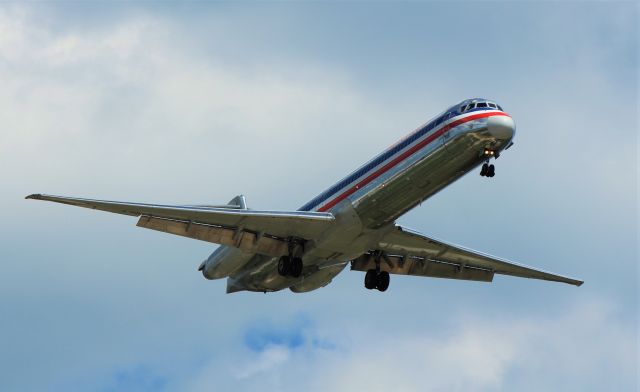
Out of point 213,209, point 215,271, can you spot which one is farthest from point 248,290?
point 213,209

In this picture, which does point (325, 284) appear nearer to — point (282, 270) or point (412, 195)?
point (282, 270)

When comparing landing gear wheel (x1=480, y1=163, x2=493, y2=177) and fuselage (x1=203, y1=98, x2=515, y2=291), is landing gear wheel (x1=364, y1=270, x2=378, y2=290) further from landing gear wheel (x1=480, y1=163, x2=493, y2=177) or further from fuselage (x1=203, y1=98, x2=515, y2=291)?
landing gear wheel (x1=480, y1=163, x2=493, y2=177)

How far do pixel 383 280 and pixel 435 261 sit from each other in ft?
11.7

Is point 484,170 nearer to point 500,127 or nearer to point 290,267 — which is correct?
point 500,127

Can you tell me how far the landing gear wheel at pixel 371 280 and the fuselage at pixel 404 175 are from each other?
8.79ft

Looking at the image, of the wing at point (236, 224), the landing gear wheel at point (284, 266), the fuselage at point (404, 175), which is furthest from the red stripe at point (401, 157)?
the landing gear wheel at point (284, 266)

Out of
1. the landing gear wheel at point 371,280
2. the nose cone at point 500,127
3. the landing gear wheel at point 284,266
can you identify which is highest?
the nose cone at point 500,127

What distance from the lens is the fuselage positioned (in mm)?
52562

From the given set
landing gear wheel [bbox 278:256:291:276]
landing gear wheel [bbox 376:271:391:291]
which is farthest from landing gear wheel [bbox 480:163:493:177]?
landing gear wheel [bbox 376:271:391:291]

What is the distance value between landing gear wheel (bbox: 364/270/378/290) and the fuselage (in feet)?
8.79

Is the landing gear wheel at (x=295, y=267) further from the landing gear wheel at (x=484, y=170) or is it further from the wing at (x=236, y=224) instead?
the landing gear wheel at (x=484, y=170)

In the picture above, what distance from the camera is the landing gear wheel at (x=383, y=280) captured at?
203ft

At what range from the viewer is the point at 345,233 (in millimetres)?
56344

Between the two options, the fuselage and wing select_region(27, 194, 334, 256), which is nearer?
the fuselage
